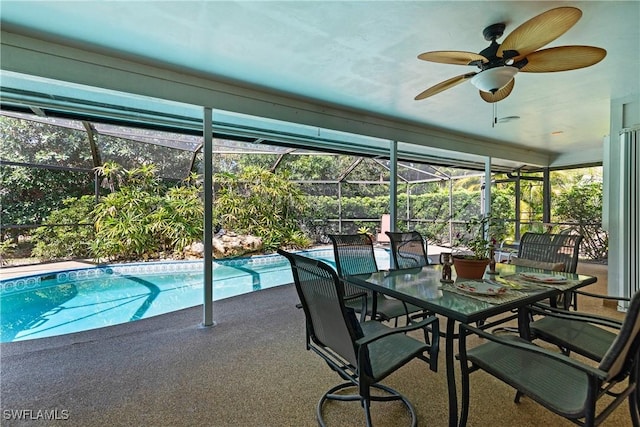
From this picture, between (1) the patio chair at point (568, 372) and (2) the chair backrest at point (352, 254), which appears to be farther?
(2) the chair backrest at point (352, 254)

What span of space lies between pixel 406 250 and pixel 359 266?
612 mm

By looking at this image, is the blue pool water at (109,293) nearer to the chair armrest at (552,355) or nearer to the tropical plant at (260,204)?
the tropical plant at (260,204)

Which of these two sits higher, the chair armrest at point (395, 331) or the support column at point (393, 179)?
the support column at point (393, 179)

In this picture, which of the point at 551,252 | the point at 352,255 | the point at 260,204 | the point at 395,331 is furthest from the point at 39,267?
the point at 551,252

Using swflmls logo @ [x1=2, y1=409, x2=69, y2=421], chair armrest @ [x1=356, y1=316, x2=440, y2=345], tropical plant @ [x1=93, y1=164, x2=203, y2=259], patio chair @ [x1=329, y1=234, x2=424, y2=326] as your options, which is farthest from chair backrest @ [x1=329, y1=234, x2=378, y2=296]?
tropical plant @ [x1=93, y1=164, x2=203, y2=259]

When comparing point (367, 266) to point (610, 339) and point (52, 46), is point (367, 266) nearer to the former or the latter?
→ point (610, 339)

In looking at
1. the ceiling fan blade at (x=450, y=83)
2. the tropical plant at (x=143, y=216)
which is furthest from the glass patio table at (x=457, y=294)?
the tropical plant at (x=143, y=216)

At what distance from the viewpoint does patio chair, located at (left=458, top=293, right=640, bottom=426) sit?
3.70 ft

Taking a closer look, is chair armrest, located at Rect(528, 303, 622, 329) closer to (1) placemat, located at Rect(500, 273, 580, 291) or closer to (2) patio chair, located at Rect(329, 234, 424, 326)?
(1) placemat, located at Rect(500, 273, 580, 291)

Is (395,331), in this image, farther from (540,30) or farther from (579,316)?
(540,30)

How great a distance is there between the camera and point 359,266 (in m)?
2.84

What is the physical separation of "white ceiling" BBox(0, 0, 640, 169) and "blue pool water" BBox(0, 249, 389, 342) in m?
3.09

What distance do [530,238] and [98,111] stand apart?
4575 mm

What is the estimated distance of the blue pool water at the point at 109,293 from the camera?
12.7ft
